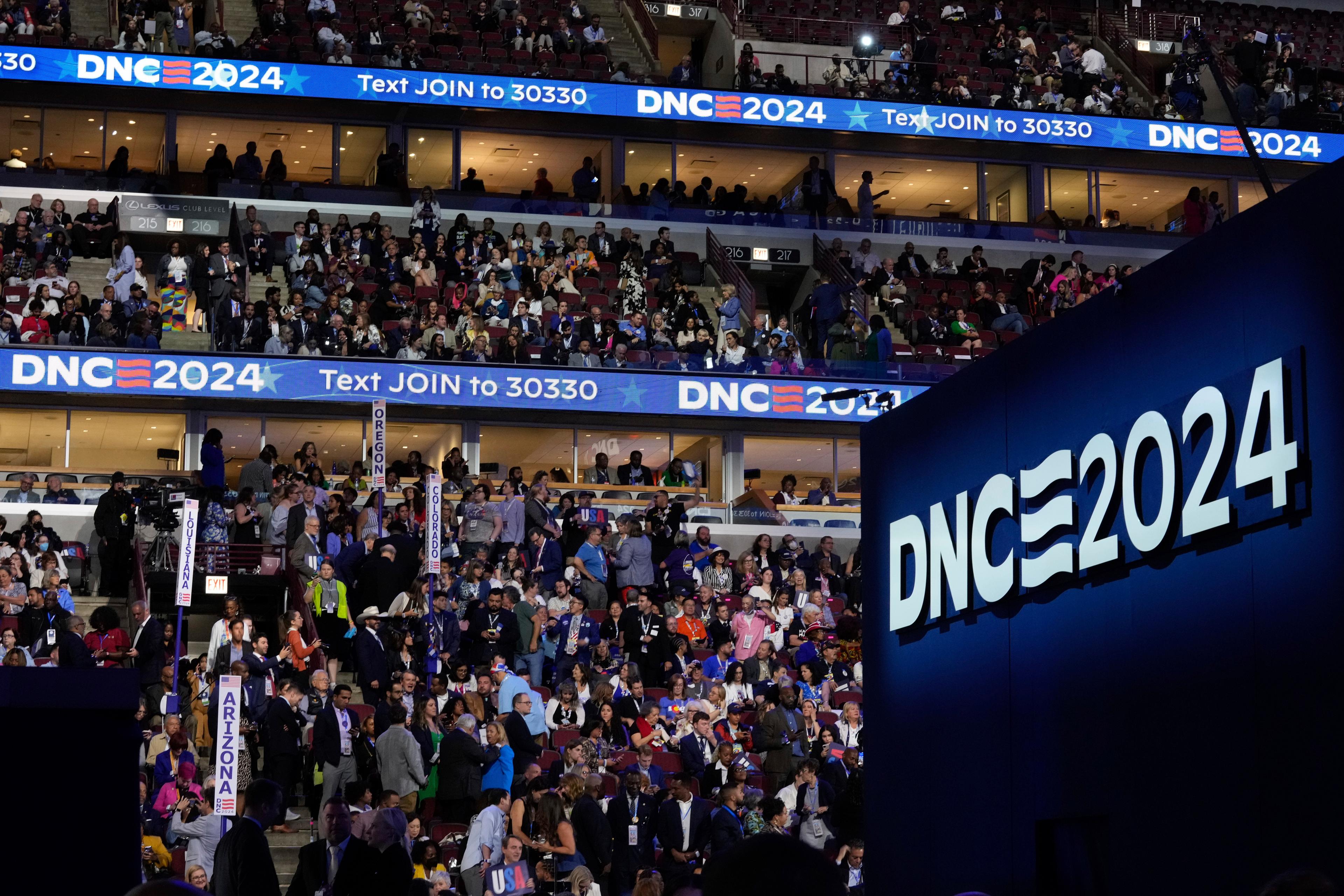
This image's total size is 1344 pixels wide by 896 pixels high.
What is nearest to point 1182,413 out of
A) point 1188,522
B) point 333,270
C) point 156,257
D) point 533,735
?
point 1188,522

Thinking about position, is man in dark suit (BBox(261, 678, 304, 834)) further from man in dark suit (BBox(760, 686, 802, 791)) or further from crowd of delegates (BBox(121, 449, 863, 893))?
man in dark suit (BBox(760, 686, 802, 791))

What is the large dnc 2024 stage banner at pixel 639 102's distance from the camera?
31.7m

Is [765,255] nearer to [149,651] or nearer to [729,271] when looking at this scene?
[729,271]

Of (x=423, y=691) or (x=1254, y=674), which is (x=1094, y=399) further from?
(x=423, y=691)

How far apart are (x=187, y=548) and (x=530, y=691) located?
10.6 feet

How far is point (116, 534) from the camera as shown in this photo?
2017 cm

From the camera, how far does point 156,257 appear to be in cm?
3038

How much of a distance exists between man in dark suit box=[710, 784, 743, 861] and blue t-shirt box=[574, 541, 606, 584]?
6.19 m

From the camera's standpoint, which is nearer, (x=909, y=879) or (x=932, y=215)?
(x=909, y=879)

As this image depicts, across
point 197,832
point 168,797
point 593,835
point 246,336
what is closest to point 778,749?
point 593,835

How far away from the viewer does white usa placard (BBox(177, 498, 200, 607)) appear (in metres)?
15.7

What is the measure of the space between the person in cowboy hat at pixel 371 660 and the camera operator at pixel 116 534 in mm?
4550

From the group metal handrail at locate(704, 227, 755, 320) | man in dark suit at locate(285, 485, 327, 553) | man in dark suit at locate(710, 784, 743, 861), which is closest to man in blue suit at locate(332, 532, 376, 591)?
man in dark suit at locate(285, 485, 327, 553)

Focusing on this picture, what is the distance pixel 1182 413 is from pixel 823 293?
70.1 ft
